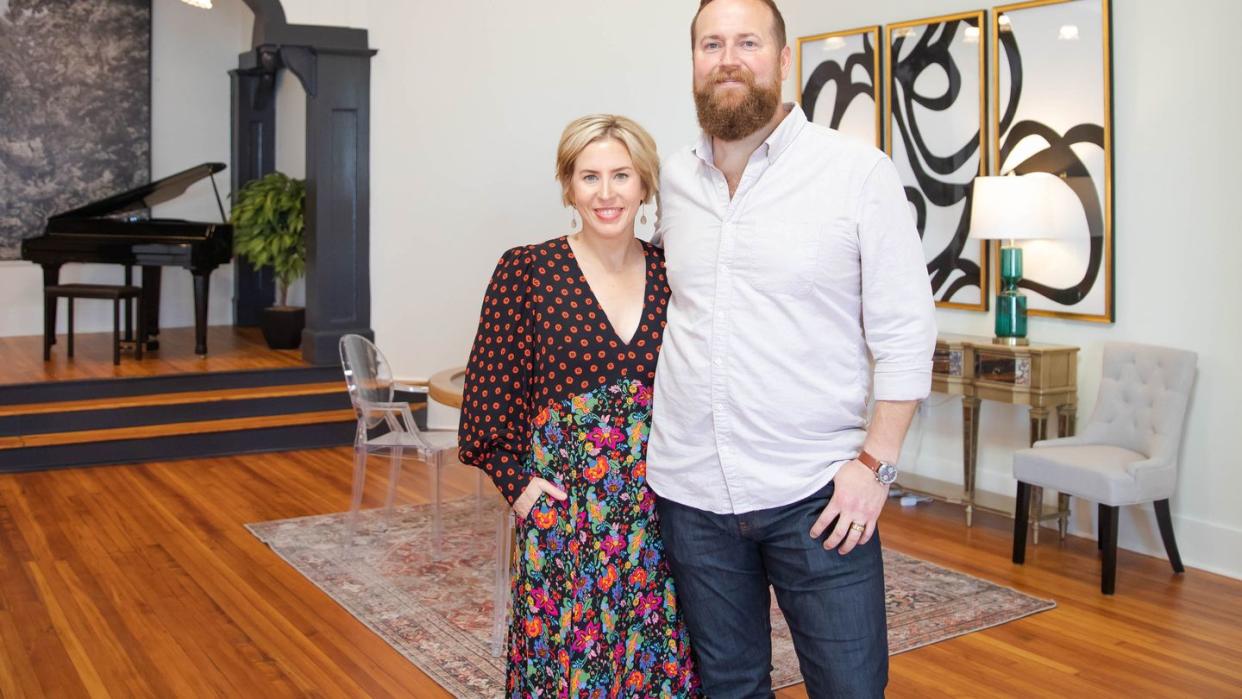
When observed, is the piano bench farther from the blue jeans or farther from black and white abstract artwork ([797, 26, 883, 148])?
the blue jeans

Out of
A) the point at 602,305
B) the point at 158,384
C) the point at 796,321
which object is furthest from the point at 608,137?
the point at 158,384

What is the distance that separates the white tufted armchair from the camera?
4.55 m

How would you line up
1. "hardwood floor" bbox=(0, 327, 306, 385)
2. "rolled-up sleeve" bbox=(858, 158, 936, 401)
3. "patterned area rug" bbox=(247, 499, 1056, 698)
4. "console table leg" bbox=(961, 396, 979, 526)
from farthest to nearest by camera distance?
"hardwood floor" bbox=(0, 327, 306, 385)
"console table leg" bbox=(961, 396, 979, 526)
"patterned area rug" bbox=(247, 499, 1056, 698)
"rolled-up sleeve" bbox=(858, 158, 936, 401)

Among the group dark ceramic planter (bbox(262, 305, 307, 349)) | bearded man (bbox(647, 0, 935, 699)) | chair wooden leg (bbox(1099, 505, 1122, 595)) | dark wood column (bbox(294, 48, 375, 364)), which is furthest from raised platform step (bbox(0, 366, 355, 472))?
bearded man (bbox(647, 0, 935, 699))

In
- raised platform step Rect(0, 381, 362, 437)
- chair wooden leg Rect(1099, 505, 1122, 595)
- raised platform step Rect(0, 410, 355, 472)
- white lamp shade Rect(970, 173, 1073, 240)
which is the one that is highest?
white lamp shade Rect(970, 173, 1073, 240)

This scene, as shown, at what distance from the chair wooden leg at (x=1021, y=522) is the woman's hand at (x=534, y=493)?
3.24m

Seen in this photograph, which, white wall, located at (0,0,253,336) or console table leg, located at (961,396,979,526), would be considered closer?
console table leg, located at (961,396,979,526)

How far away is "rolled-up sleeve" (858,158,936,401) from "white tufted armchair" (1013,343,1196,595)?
9.81 feet

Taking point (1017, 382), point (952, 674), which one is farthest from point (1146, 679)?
point (1017, 382)

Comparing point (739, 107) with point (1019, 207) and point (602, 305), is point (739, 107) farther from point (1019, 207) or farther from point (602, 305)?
point (1019, 207)

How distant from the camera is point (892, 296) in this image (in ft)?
6.30

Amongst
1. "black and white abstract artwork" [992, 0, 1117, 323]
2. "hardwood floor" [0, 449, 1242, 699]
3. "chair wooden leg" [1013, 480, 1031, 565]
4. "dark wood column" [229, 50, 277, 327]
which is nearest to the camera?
"hardwood floor" [0, 449, 1242, 699]

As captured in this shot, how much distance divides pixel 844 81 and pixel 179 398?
444 cm

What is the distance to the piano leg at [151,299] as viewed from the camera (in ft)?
28.0
